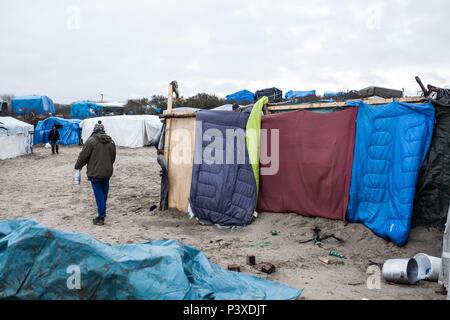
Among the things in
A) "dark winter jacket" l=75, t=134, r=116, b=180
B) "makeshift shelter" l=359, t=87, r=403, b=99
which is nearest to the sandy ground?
"dark winter jacket" l=75, t=134, r=116, b=180

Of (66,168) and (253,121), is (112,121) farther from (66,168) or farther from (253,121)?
(253,121)

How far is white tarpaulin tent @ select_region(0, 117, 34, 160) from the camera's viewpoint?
1955cm

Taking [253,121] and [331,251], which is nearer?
[331,251]

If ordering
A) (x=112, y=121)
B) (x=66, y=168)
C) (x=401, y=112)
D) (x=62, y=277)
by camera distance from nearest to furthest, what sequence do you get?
(x=62, y=277) → (x=401, y=112) → (x=66, y=168) → (x=112, y=121)

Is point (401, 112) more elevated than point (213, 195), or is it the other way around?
point (401, 112)

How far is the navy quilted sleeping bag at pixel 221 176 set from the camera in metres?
7.35

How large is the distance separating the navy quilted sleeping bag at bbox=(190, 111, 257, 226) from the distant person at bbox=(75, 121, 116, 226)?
5.37 ft

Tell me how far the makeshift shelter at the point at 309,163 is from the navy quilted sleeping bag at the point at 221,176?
0.36 meters

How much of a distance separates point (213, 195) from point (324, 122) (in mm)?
2440

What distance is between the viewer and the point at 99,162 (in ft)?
24.2

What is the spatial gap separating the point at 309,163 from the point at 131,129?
21.9 metres

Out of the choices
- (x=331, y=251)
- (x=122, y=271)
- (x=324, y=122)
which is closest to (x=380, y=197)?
(x=331, y=251)

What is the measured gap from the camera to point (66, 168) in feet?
53.4
